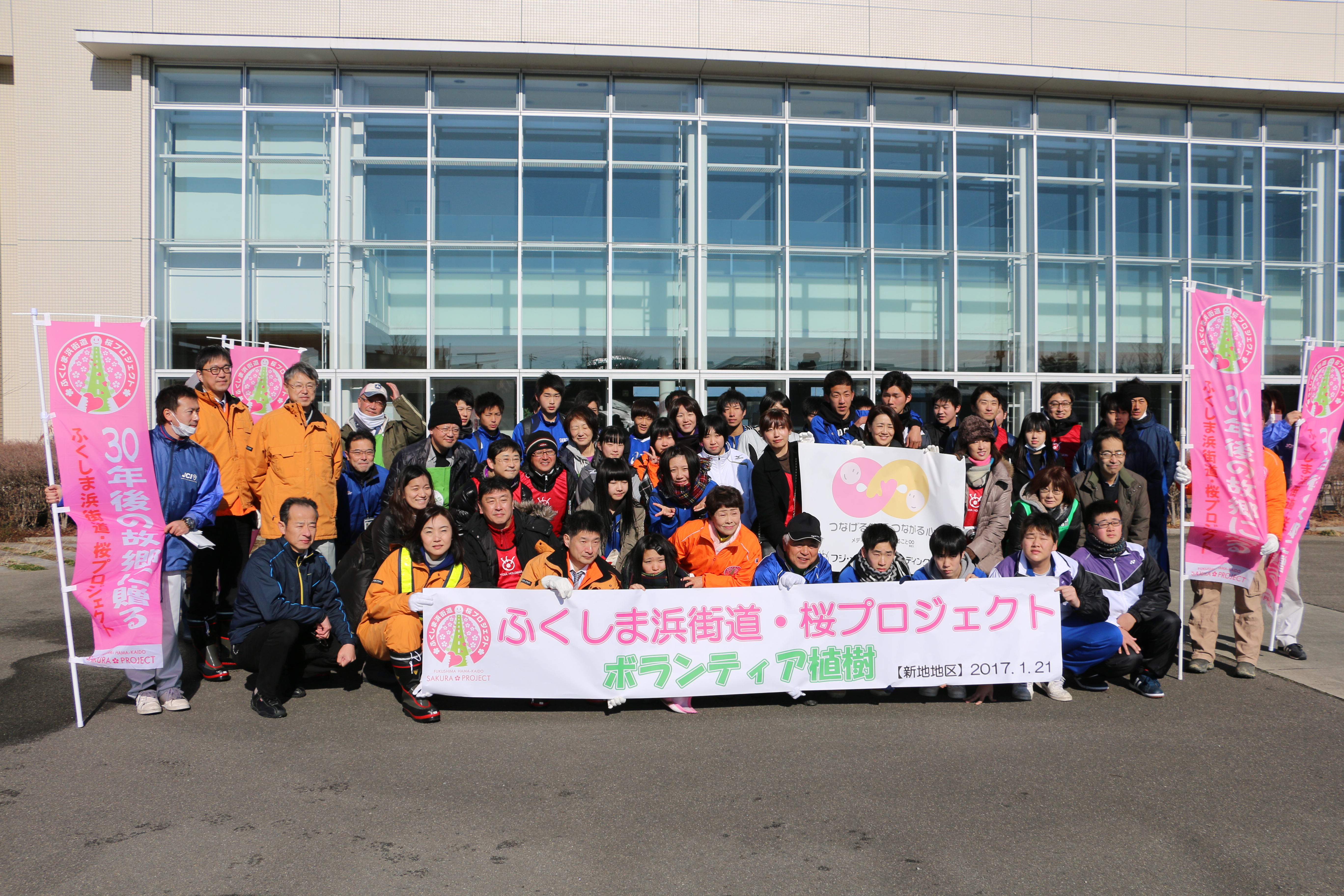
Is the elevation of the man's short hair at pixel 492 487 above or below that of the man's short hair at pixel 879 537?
above

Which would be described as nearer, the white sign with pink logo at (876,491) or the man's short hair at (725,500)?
the man's short hair at (725,500)

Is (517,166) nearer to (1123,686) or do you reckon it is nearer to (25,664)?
(25,664)

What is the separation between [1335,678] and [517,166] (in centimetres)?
1258

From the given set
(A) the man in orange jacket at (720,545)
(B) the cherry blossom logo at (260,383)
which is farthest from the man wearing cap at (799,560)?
(B) the cherry blossom logo at (260,383)

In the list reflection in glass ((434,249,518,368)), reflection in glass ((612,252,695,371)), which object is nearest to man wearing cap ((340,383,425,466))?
reflection in glass ((434,249,518,368))

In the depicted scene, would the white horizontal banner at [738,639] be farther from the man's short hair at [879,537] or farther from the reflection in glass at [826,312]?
the reflection in glass at [826,312]

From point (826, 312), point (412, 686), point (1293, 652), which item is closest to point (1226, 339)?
point (1293, 652)

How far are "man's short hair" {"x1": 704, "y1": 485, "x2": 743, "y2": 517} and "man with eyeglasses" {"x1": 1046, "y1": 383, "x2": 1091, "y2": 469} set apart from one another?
2.92 m

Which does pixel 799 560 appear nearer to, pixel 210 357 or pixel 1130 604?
pixel 1130 604

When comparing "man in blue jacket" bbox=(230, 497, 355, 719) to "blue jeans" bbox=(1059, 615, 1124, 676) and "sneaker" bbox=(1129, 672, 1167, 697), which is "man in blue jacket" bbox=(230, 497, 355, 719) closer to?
"blue jeans" bbox=(1059, 615, 1124, 676)

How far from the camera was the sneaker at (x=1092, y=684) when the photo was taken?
5695mm

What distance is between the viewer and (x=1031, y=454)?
6.70 meters

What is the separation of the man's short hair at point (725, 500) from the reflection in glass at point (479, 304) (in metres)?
8.85

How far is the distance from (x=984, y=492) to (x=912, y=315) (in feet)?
29.5
